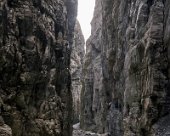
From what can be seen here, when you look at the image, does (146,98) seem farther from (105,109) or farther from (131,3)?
(105,109)

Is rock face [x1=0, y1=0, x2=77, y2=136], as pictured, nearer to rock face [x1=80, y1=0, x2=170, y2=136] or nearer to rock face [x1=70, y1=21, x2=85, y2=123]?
rock face [x1=80, y1=0, x2=170, y2=136]

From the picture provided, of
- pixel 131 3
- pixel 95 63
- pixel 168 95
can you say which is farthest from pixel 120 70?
pixel 95 63

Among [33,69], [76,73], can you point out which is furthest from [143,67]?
[76,73]

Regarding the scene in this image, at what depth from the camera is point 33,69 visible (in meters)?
40.5

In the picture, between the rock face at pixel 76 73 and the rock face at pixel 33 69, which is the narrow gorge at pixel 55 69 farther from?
the rock face at pixel 76 73

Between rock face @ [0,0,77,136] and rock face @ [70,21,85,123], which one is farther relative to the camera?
rock face @ [70,21,85,123]

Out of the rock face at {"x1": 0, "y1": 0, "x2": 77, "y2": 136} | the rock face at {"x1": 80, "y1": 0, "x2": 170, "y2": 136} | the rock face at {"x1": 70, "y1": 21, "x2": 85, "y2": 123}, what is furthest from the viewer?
the rock face at {"x1": 70, "y1": 21, "x2": 85, "y2": 123}

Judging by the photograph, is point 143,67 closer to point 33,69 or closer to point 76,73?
point 33,69

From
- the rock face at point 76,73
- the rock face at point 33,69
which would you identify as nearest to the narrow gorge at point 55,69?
the rock face at point 33,69

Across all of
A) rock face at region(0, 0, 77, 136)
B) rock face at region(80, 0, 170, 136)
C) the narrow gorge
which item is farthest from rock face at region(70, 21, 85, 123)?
rock face at region(0, 0, 77, 136)

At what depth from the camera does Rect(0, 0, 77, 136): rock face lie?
37.3 metres

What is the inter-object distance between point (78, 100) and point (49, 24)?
262ft

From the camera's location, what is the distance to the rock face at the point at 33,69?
37.3 metres

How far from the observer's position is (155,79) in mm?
37312
